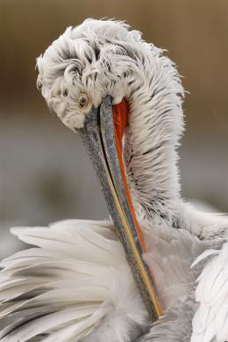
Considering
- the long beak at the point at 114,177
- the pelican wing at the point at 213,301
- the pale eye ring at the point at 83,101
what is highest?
the pale eye ring at the point at 83,101

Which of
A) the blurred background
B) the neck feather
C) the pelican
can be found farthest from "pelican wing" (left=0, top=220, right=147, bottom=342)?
the blurred background

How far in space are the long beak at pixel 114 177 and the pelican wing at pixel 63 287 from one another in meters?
0.03

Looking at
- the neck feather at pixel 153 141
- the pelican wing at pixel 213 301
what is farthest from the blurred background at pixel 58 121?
the pelican wing at pixel 213 301

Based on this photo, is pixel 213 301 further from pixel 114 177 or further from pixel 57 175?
pixel 57 175

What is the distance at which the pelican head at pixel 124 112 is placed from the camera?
1.42 metres

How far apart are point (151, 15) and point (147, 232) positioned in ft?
2.47

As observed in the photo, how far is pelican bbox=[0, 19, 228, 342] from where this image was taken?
136 centimetres

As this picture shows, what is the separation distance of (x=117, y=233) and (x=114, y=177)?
11 centimetres

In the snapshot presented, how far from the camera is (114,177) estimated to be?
1.46 m

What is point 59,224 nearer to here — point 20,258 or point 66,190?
point 20,258

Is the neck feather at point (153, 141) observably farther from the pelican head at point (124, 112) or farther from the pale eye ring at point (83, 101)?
the pale eye ring at point (83, 101)

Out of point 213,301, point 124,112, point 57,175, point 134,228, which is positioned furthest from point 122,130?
point 57,175

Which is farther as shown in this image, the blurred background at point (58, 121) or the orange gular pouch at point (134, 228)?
the blurred background at point (58, 121)

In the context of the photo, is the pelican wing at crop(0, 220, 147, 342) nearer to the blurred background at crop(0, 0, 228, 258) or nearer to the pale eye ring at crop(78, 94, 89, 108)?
the pale eye ring at crop(78, 94, 89, 108)
